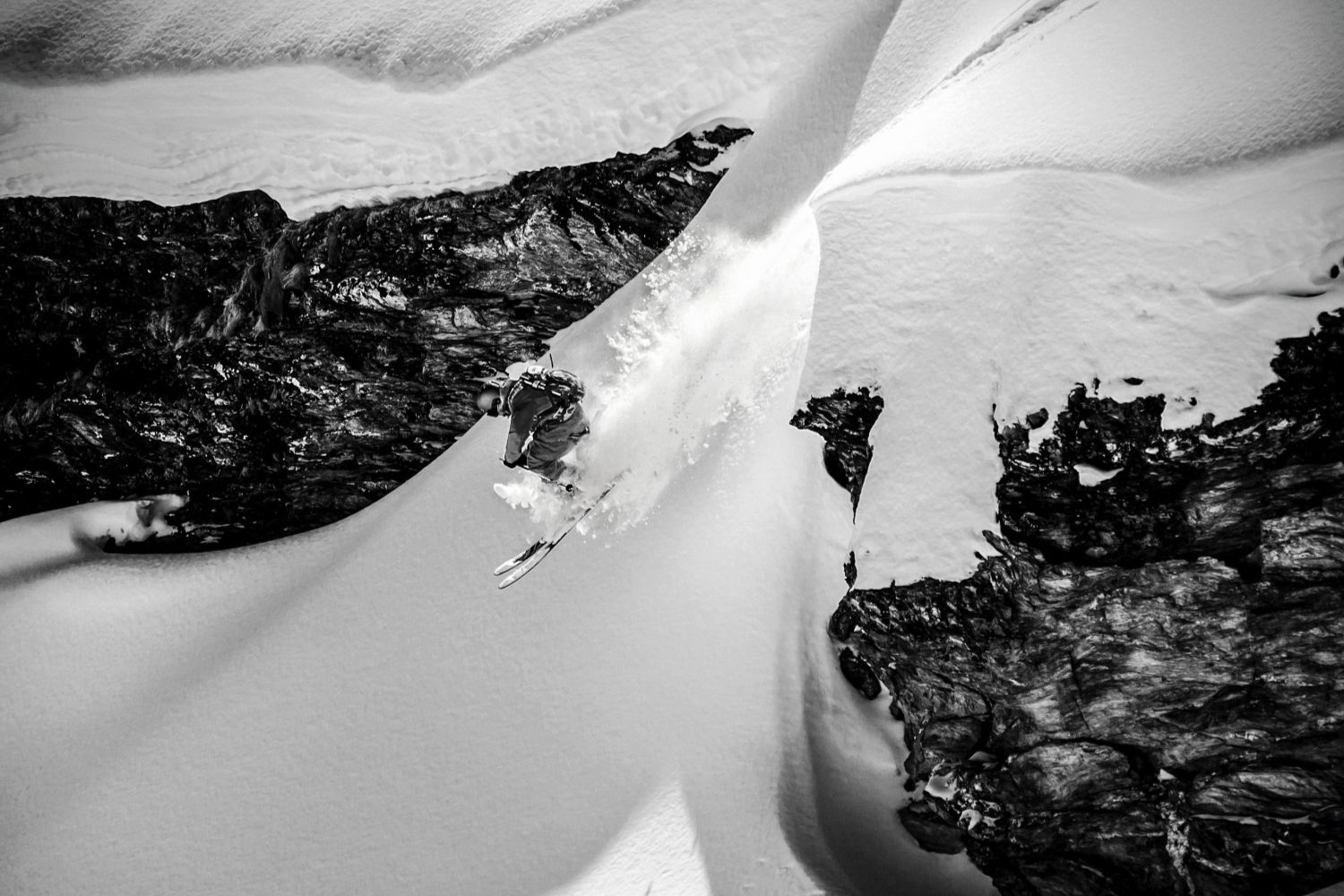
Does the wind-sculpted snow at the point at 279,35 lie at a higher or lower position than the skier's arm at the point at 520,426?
higher

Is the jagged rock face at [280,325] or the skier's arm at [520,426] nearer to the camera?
the skier's arm at [520,426]

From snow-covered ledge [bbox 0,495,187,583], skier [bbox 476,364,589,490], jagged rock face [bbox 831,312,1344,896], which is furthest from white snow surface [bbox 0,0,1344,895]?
snow-covered ledge [bbox 0,495,187,583]

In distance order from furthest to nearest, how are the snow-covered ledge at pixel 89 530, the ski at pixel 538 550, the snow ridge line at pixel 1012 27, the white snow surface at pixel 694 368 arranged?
1. the snow-covered ledge at pixel 89 530
2. the ski at pixel 538 550
3. the snow ridge line at pixel 1012 27
4. the white snow surface at pixel 694 368

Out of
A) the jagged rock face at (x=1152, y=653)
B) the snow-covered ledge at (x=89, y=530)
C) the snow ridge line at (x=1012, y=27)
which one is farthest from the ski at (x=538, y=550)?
the snow-covered ledge at (x=89, y=530)

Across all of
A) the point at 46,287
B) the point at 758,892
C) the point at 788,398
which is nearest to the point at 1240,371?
the point at 788,398

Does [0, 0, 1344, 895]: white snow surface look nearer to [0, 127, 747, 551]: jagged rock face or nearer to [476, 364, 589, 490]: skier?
[0, 127, 747, 551]: jagged rock face

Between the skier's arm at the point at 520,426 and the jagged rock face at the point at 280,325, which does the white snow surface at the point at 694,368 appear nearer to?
the jagged rock face at the point at 280,325

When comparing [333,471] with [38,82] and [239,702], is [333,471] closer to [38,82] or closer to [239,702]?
[239,702]

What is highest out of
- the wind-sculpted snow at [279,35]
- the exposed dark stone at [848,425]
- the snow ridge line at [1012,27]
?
the wind-sculpted snow at [279,35]
